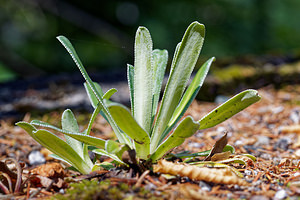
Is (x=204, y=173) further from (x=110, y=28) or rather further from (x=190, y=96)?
(x=110, y=28)

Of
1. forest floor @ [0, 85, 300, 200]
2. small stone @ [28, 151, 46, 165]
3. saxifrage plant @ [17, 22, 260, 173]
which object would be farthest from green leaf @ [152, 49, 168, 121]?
small stone @ [28, 151, 46, 165]

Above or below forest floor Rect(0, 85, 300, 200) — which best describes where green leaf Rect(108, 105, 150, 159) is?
above

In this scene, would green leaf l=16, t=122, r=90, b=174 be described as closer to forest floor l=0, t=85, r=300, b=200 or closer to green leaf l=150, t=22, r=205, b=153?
forest floor l=0, t=85, r=300, b=200

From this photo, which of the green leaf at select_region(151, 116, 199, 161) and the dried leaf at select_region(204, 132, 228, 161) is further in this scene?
the dried leaf at select_region(204, 132, 228, 161)

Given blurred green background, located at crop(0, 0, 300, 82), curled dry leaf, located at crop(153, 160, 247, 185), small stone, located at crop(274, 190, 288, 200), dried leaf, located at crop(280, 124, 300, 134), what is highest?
blurred green background, located at crop(0, 0, 300, 82)

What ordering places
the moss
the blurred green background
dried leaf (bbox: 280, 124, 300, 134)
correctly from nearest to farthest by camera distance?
the moss, dried leaf (bbox: 280, 124, 300, 134), the blurred green background

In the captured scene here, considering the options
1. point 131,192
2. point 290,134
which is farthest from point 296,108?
point 131,192

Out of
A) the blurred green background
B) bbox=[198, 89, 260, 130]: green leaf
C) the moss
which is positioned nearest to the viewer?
the moss
